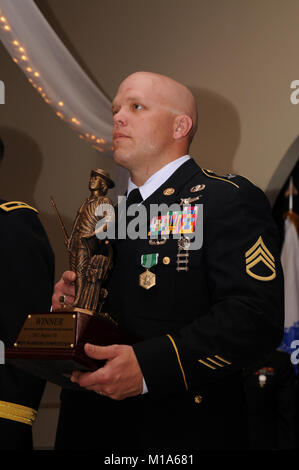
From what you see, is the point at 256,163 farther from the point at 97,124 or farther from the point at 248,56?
the point at 97,124

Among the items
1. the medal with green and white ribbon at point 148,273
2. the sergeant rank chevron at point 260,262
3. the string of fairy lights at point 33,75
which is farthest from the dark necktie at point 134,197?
the string of fairy lights at point 33,75

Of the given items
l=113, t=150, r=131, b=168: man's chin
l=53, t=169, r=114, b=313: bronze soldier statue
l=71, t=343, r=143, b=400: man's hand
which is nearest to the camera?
l=71, t=343, r=143, b=400: man's hand

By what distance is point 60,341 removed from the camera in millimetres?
1406

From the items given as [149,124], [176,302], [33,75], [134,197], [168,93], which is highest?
[33,75]

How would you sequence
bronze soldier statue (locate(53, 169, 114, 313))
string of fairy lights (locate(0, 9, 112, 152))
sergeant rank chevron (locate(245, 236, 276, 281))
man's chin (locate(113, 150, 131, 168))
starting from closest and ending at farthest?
sergeant rank chevron (locate(245, 236, 276, 281)), bronze soldier statue (locate(53, 169, 114, 313)), man's chin (locate(113, 150, 131, 168)), string of fairy lights (locate(0, 9, 112, 152))

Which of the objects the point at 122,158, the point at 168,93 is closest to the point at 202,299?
the point at 122,158

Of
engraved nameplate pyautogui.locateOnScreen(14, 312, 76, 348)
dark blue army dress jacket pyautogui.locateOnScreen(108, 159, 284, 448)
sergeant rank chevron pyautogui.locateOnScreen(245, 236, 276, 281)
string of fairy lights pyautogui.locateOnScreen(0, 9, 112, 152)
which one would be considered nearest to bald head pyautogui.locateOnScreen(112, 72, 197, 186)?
dark blue army dress jacket pyautogui.locateOnScreen(108, 159, 284, 448)

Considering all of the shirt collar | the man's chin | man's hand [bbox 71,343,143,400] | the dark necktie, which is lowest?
man's hand [bbox 71,343,143,400]

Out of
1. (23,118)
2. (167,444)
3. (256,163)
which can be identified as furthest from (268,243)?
(23,118)

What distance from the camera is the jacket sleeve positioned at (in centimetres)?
146

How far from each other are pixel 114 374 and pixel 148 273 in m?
0.37

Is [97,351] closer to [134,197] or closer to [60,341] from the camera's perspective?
[60,341]

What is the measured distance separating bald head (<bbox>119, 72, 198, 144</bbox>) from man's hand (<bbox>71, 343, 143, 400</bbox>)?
2.68 feet

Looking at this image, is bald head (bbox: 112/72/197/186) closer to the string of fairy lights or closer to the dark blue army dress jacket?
the dark blue army dress jacket
